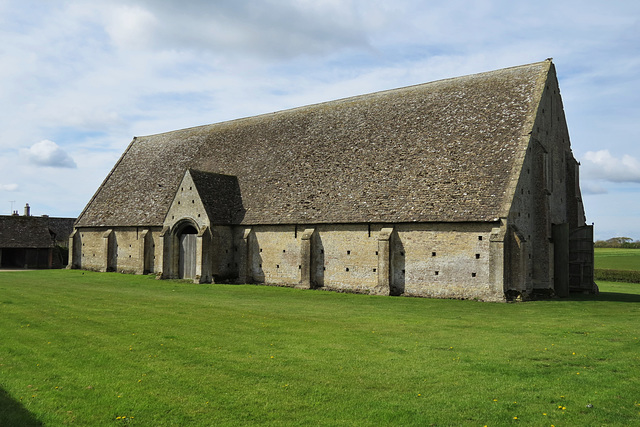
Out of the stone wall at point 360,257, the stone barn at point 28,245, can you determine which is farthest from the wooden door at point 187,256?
the stone barn at point 28,245

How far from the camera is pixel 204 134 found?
45031 mm

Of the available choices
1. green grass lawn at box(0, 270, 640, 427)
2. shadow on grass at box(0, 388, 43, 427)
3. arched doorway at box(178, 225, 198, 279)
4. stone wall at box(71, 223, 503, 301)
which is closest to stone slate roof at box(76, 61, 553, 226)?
stone wall at box(71, 223, 503, 301)

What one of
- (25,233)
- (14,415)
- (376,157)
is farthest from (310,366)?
(25,233)

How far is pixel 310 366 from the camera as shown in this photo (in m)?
11.5

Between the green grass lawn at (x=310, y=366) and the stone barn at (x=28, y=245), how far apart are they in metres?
34.2

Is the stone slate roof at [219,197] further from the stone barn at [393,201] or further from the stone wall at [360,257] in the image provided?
the stone wall at [360,257]

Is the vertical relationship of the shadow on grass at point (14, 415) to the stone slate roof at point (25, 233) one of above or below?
below

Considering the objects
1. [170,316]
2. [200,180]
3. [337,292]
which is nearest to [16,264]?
[200,180]

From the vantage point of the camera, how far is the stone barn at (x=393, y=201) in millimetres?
26938

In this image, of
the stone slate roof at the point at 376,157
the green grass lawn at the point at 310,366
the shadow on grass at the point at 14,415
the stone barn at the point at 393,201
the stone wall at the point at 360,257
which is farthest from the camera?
the stone slate roof at the point at 376,157

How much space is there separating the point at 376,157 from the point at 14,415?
26.7 m

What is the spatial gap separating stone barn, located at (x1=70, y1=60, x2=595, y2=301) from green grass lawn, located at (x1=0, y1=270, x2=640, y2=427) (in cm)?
628

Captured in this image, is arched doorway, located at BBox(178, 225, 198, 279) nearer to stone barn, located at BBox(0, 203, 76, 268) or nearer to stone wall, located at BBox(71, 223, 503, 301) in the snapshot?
stone wall, located at BBox(71, 223, 503, 301)

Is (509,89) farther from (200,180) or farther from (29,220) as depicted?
(29,220)
